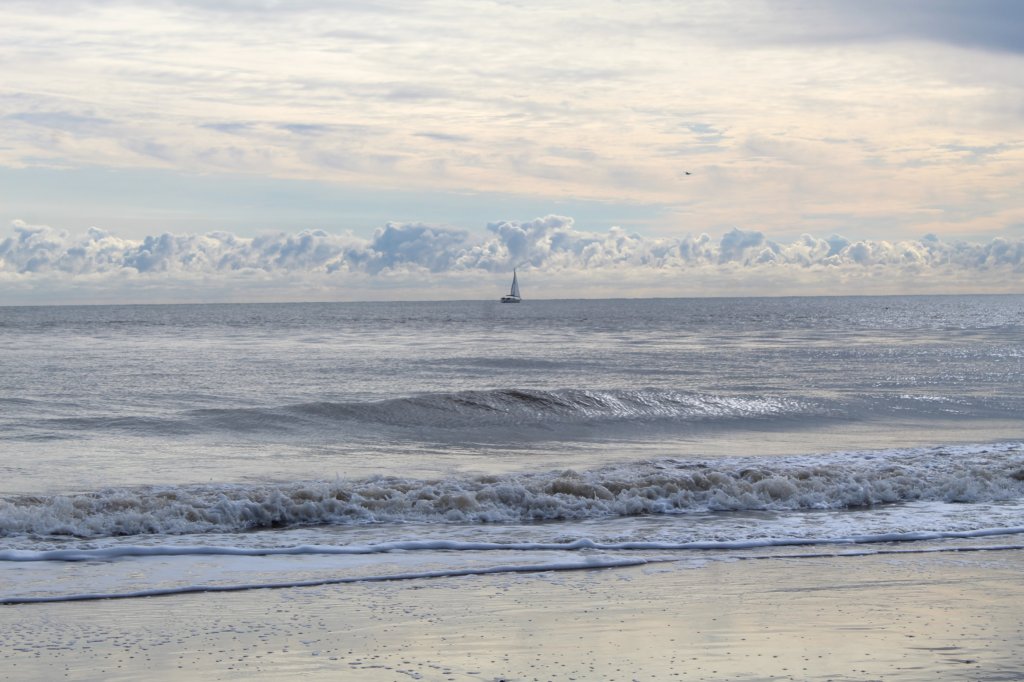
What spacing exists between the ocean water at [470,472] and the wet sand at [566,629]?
72cm

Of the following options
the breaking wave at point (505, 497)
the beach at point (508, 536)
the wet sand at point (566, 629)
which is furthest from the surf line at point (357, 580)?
the breaking wave at point (505, 497)

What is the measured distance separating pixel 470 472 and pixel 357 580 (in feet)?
23.7

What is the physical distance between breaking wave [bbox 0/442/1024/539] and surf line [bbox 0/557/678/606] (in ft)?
9.29

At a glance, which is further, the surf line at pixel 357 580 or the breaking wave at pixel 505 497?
the breaking wave at pixel 505 497

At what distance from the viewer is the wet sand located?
6.50 meters

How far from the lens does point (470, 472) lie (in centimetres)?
1616

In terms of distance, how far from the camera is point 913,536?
1105 cm

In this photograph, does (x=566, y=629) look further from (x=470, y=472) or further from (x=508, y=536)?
(x=470, y=472)

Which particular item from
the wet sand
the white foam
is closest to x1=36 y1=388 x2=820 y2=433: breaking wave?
the white foam

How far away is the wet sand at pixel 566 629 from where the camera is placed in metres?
6.50

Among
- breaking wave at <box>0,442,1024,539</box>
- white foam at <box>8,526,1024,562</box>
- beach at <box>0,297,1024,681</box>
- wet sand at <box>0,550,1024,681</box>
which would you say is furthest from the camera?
breaking wave at <box>0,442,1024,539</box>

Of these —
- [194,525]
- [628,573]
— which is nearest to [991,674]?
[628,573]

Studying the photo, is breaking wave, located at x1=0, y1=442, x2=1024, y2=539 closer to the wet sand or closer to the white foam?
the white foam

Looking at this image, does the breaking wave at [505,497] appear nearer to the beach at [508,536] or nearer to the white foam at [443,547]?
the beach at [508,536]
